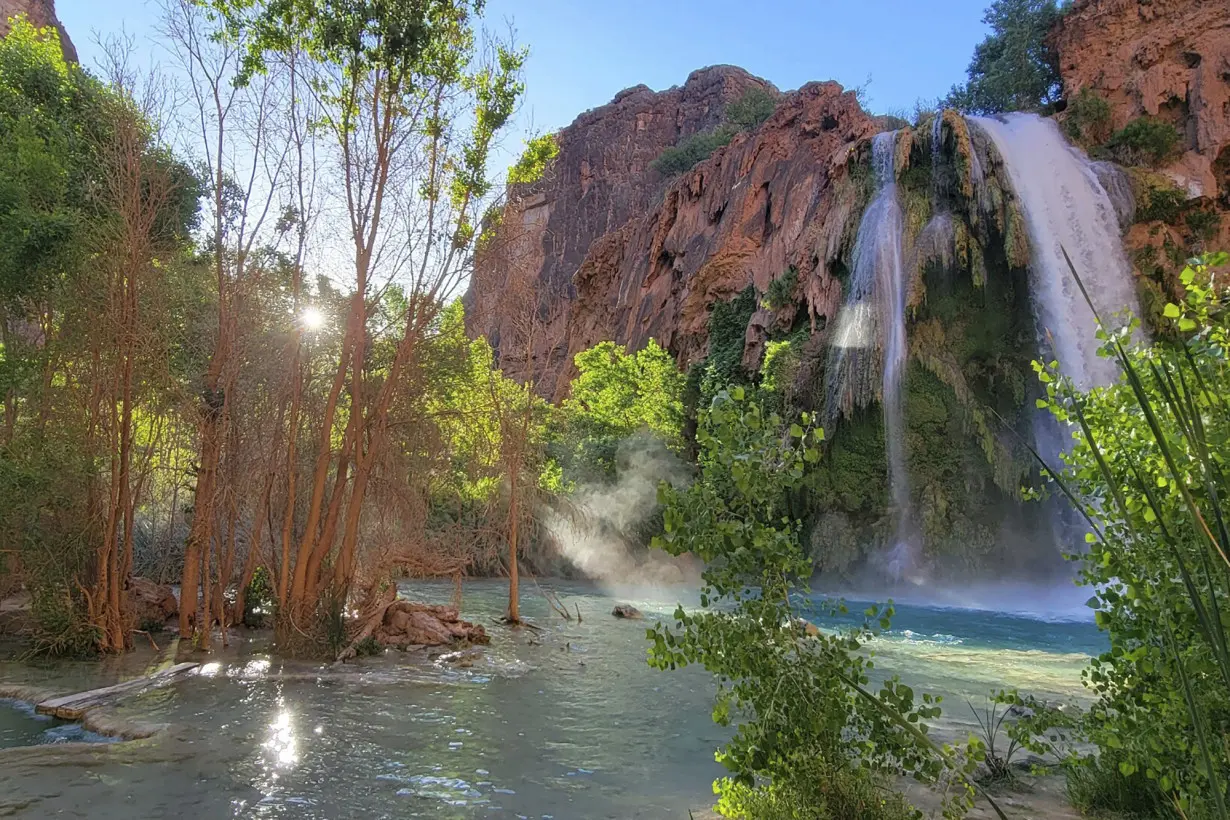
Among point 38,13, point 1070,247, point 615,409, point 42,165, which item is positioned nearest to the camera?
point 42,165

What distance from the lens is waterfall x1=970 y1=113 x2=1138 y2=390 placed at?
19562mm

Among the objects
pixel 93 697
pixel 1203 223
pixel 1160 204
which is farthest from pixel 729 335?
pixel 93 697

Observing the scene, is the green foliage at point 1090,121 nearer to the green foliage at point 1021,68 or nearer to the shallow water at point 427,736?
the green foliage at point 1021,68

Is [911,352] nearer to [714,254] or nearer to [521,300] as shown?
[714,254]

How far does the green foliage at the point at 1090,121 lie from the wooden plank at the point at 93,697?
26.6 meters

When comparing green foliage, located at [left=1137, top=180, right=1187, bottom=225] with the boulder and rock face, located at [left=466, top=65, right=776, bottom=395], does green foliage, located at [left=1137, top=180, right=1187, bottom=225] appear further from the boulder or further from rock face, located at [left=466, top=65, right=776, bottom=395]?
rock face, located at [left=466, top=65, right=776, bottom=395]

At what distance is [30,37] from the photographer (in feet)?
46.5

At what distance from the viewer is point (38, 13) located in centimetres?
3475

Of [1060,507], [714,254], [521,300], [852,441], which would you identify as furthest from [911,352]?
[521,300]

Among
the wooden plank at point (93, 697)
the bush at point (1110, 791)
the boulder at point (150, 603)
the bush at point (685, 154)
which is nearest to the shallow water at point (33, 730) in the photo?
the wooden plank at point (93, 697)

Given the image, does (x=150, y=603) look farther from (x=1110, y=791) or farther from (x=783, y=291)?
(x=783, y=291)

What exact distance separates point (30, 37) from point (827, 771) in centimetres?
1806

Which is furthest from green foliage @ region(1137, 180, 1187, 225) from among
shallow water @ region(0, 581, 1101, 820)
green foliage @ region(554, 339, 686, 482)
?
green foliage @ region(554, 339, 686, 482)

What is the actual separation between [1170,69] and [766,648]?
27.2 metres
